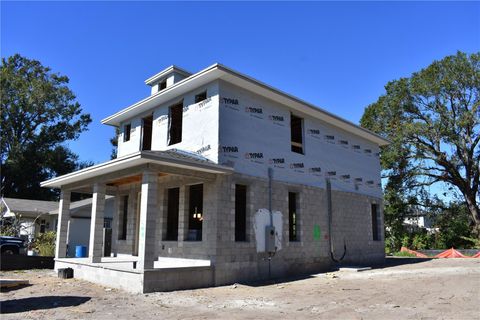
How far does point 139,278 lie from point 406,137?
23990mm

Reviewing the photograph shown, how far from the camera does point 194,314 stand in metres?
7.84

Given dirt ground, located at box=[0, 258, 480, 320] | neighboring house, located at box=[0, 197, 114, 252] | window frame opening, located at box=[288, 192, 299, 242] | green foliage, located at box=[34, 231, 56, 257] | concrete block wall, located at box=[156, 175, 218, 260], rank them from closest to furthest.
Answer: dirt ground, located at box=[0, 258, 480, 320] → concrete block wall, located at box=[156, 175, 218, 260] → window frame opening, located at box=[288, 192, 299, 242] → green foliage, located at box=[34, 231, 56, 257] → neighboring house, located at box=[0, 197, 114, 252]

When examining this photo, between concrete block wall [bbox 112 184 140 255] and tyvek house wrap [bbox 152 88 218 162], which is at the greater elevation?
tyvek house wrap [bbox 152 88 218 162]

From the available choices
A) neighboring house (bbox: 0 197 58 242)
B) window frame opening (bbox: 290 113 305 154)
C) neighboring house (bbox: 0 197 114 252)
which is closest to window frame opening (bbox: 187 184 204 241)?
window frame opening (bbox: 290 113 305 154)

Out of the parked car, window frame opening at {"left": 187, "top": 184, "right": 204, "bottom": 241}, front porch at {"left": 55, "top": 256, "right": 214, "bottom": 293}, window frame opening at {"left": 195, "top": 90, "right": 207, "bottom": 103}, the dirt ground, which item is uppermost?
window frame opening at {"left": 195, "top": 90, "right": 207, "bottom": 103}

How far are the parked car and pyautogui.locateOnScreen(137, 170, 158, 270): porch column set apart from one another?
1407 centimetres

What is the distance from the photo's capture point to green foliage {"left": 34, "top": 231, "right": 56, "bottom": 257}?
63.8ft

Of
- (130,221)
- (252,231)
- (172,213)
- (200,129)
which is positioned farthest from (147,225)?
(130,221)

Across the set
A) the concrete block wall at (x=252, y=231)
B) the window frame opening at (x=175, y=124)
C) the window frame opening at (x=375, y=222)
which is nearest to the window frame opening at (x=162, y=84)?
the window frame opening at (x=175, y=124)

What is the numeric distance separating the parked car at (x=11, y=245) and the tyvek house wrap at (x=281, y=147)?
584 inches

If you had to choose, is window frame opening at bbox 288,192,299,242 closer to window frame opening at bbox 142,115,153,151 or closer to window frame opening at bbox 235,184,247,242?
window frame opening at bbox 235,184,247,242

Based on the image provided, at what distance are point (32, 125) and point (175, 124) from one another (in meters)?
30.2

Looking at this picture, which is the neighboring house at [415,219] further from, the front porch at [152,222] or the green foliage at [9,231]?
the green foliage at [9,231]

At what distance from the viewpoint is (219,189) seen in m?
12.4
